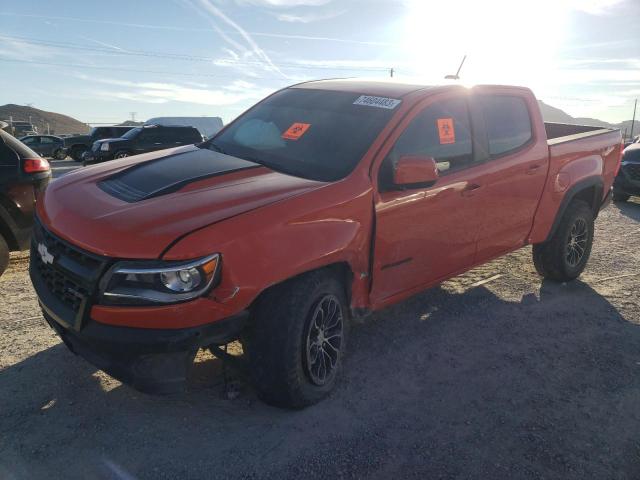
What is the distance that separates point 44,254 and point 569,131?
5646 millimetres

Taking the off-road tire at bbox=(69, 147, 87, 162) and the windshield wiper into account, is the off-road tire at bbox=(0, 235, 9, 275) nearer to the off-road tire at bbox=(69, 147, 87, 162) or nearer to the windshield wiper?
the windshield wiper

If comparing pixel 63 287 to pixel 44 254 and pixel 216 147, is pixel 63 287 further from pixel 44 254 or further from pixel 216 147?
pixel 216 147

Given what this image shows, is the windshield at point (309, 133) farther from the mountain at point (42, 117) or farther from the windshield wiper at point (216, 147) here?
the mountain at point (42, 117)

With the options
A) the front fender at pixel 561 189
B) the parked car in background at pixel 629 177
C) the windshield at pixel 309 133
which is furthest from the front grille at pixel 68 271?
the parked car in background at pixel 629 177

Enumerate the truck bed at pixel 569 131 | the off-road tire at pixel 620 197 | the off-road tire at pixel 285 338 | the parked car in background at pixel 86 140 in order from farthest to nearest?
the parked car in background at pixel 86 140 < the off-road tire at pixel 620 197 < the truck bed at pixel 569 131 < the off-road tire at pixel 285 338

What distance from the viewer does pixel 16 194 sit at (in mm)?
5121

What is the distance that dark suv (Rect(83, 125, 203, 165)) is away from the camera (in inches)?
702

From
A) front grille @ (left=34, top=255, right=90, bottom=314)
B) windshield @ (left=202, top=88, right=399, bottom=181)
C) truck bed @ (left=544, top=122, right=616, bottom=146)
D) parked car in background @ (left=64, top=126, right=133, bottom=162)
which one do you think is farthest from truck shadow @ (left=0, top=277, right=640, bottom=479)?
parked car in background @ (left=64, top=126, right=133, bottom=162)

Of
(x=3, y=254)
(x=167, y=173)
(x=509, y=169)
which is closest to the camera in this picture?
(x=167, y=173)

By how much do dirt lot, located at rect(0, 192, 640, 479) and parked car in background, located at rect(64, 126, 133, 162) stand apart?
2204cm

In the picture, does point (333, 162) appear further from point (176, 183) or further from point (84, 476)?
point (84, 476)

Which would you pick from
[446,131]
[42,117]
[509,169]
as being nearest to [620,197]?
[509,169]

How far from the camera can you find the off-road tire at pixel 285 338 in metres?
2.92

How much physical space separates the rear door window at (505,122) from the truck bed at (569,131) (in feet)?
1.53
